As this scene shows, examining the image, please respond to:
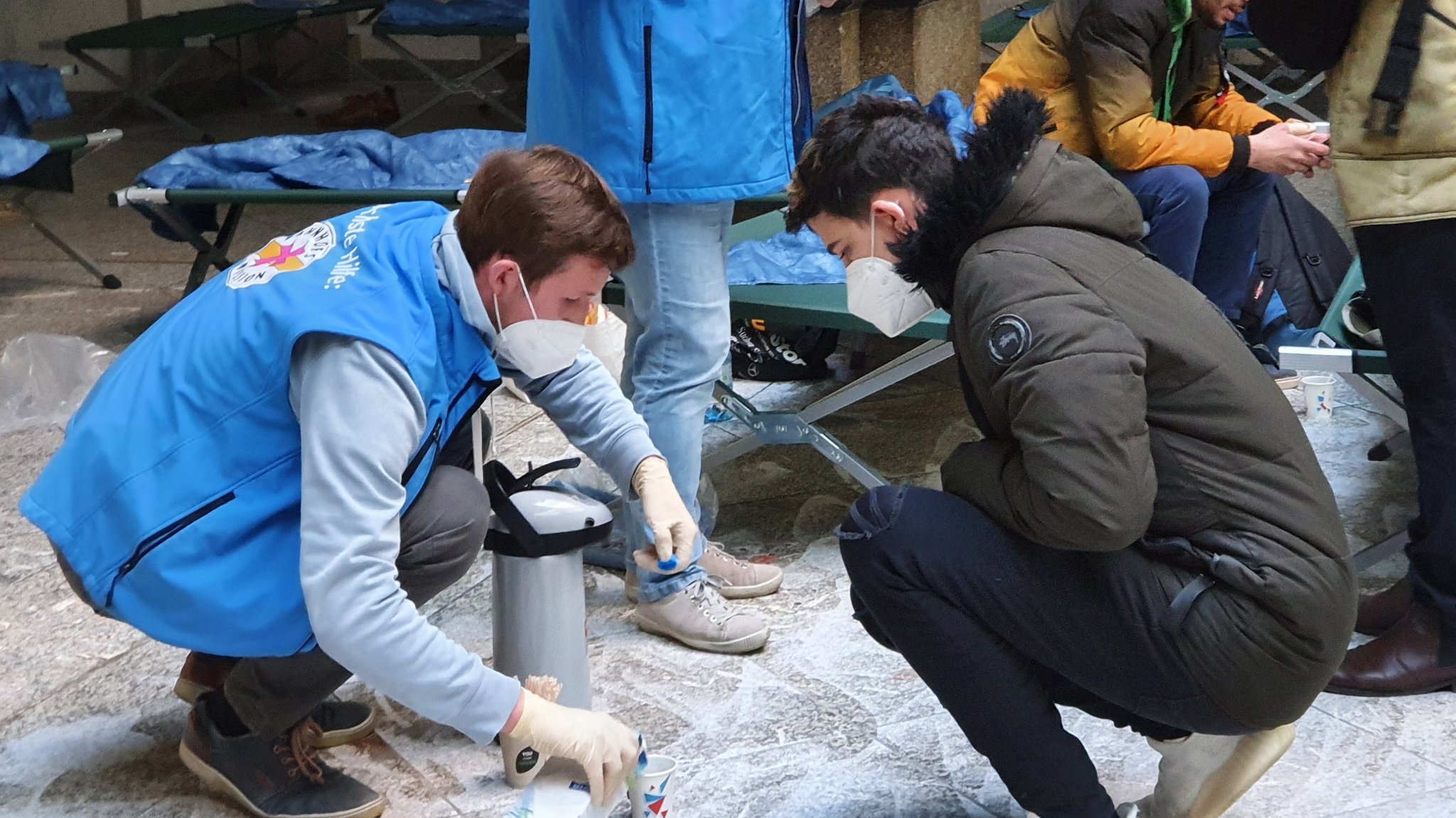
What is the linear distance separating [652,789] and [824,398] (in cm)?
131

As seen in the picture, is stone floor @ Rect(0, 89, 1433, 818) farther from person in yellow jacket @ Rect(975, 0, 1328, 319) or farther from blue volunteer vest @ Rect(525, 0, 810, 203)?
blue volunteer vest @ Rect(525, 0, 810, 203)

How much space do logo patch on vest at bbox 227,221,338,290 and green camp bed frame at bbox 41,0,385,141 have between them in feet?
16.8

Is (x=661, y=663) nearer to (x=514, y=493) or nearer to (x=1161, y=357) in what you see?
(x=514, y=493)

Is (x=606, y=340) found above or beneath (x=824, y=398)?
beneath

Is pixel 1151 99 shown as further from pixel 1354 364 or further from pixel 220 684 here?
pixel 220 684

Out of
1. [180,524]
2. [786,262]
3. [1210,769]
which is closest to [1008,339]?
[1210,769]

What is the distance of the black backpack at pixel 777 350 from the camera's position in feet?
12.8

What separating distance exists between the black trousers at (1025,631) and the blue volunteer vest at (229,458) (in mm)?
594

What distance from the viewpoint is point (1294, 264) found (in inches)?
152

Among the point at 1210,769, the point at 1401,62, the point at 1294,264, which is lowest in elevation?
the point at 1294,264

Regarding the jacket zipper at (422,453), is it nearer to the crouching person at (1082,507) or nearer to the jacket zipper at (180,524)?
the jacket zipper at (180,524)

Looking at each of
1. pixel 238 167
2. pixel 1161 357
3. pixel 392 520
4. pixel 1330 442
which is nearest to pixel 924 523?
pixel 1161 357

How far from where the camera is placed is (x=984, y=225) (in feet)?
5.80

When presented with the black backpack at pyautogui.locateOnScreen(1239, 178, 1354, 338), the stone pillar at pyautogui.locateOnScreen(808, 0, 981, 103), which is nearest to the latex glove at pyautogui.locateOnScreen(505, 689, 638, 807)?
the black backpack at pyautogui.locateOnScreen(1239, 178, 1354, 338)
